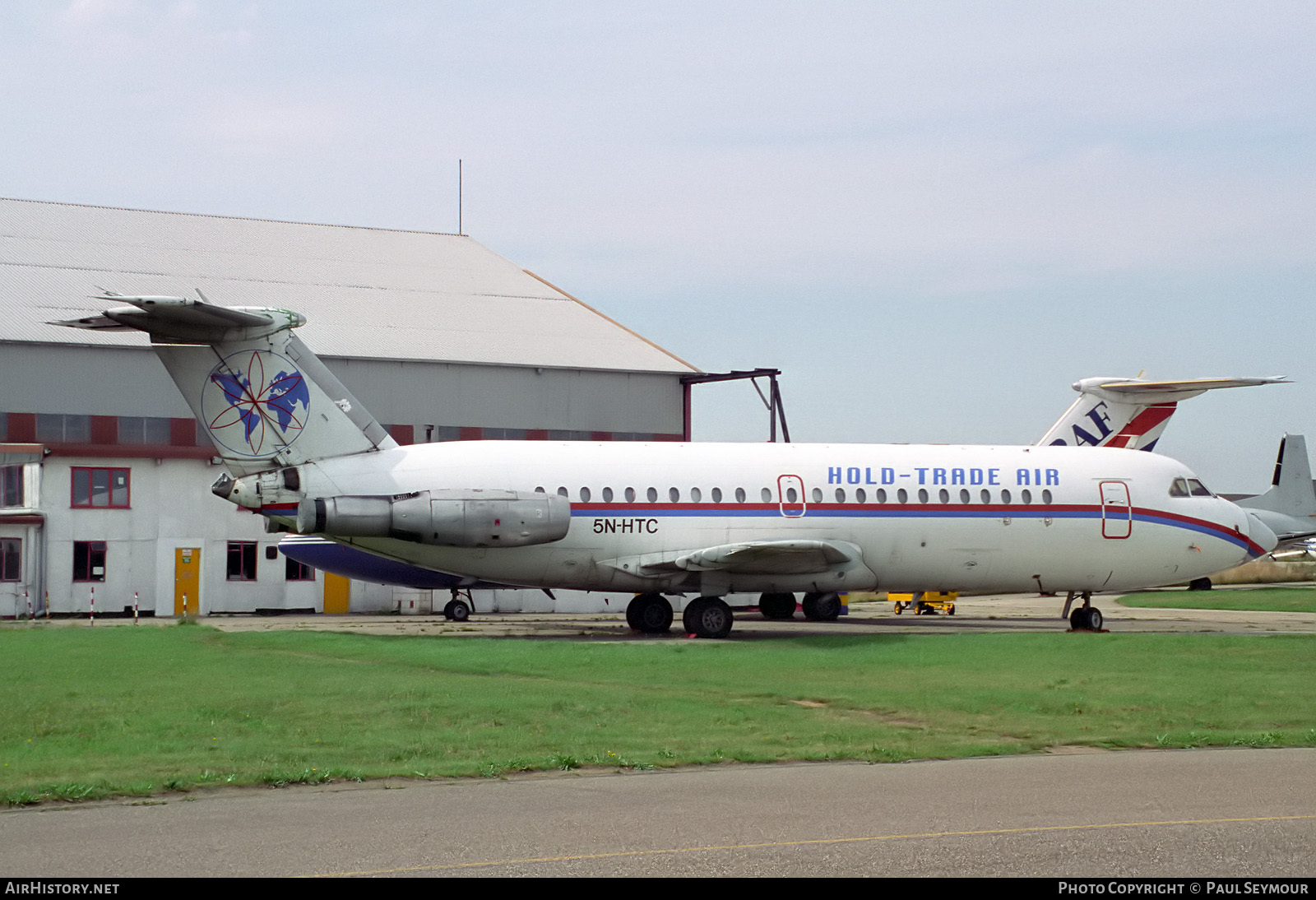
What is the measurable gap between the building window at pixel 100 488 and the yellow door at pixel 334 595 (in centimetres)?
630

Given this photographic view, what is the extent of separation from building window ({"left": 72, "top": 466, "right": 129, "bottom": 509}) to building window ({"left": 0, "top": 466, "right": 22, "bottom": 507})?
5.16 ft

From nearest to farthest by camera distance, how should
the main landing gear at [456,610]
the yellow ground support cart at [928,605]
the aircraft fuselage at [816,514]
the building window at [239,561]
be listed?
the aircraft fuselage at [816,514], the main landing gear at [456,610], the building window at [239,561], the yellow ground support cart at [928,605]

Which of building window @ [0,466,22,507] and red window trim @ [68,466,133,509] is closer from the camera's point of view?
building window @ [0,466,22,507]

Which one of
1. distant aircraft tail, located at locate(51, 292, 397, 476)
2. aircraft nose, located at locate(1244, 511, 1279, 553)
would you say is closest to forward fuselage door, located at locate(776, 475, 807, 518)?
distant aircraft tail, located at locate(51, 292, 397, 476)

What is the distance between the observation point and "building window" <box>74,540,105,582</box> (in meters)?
40.9

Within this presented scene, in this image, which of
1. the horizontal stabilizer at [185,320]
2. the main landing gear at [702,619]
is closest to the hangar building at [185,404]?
the main landing gear at [702,619]

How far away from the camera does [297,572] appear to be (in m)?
43.0

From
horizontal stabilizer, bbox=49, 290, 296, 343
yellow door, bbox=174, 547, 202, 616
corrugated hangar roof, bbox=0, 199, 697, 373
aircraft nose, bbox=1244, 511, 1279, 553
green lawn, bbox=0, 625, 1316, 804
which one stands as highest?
corrugated hangar roof, bbox=0, 199, 697, 373

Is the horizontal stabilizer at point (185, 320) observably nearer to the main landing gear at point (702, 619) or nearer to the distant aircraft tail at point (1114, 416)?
the main landing gear at point (702, 619)

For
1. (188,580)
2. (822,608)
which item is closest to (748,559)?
(822,608)

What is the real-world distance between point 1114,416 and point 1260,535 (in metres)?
7.77

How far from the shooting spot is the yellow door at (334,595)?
4328 centimetres

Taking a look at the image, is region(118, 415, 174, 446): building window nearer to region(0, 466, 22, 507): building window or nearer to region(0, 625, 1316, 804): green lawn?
region(0, 466, 22, 507): building window

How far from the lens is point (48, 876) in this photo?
26.6ft
